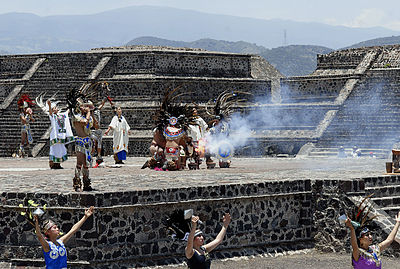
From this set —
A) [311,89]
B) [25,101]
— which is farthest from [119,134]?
[311,89]

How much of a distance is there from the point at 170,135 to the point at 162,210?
4.25 meters

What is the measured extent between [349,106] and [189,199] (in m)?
16.7

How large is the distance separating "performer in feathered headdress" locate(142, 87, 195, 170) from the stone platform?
1.35 metres

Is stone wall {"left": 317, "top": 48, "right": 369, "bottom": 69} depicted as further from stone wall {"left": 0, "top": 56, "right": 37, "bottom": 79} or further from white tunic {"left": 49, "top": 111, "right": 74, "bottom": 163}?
white tunic {"left": 49, "top": 111, "right": 74, "bottom": 163}

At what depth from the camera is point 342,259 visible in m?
11.6

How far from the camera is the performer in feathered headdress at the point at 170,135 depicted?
15.0m

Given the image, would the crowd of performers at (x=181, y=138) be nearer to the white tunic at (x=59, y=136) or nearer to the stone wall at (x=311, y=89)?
the white tunic at (x=59, y=136)

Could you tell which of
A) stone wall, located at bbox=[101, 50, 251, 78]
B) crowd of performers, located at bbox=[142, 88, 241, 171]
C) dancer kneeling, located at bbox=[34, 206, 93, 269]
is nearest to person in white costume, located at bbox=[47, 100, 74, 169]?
crowd of performers, located at bbox=[142, 88, 241, 171]

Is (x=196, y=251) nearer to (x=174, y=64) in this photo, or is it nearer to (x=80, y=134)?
(x=80, y=134)

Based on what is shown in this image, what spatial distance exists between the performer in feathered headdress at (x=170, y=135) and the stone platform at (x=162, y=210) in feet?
4.42

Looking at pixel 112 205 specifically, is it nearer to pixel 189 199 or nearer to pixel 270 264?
pixel 189 199

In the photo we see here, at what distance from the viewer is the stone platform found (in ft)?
33.6

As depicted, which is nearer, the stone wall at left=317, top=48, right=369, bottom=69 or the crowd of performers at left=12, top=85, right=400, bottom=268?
the crowd of performers at left=12, top=85, right=400, bottom=268

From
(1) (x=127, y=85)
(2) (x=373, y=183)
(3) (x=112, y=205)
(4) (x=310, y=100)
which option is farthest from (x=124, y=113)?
(3) (x=112, y=205)
